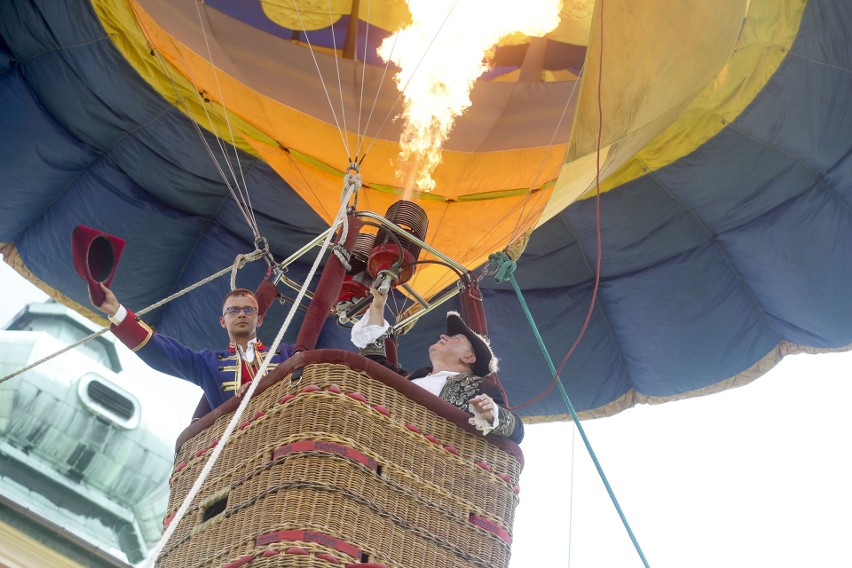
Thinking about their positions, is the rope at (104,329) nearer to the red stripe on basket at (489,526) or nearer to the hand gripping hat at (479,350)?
the hand gripping hat at (479,350)

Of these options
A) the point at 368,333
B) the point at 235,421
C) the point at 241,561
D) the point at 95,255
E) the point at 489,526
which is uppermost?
the point at 368,333

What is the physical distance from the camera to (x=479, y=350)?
392 cm

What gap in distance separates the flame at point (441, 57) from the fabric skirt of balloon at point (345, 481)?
2317 millimetres

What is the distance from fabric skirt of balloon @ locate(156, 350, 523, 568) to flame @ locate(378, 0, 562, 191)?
2.32 m

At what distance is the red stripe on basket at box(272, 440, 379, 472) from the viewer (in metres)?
2.94

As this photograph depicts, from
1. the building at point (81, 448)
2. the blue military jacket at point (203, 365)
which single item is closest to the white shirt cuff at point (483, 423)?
the blue military jacket at point (203, 365)

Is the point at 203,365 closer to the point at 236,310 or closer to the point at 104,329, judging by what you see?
the point at 236,310

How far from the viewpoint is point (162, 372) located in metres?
4.27

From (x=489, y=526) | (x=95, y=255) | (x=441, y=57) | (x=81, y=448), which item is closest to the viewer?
(x=489, y=526)

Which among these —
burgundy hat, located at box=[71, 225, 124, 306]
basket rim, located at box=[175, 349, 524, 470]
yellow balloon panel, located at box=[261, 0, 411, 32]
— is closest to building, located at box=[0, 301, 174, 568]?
yellow balloon panel, located at box=[261, 0, 411, 32]

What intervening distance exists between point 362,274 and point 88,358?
55.6ft

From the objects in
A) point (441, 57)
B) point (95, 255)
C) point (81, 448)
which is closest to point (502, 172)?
point (441, 57)

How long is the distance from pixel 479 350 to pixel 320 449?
3.63 ft

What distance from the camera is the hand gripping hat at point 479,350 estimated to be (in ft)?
12.8
